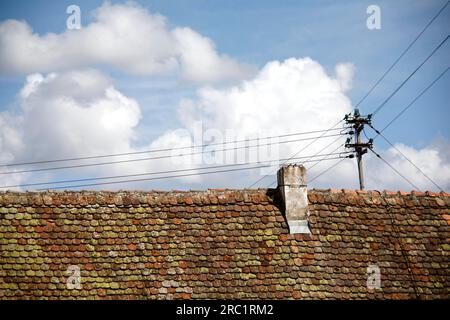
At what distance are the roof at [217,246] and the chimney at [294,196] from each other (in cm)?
23

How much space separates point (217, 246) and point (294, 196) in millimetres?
2399

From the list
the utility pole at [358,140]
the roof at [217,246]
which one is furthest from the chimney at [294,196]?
the utility pole at [358,140]

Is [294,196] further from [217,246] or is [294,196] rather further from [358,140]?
[358,140]

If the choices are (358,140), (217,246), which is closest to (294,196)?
(217,246)

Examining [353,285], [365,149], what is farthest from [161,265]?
[365,149]

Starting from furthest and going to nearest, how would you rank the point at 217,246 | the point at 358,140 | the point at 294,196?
the point at 358,140, the point at 294,196, the point at 217,246

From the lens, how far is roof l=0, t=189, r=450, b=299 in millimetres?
14414

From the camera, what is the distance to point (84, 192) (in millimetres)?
15977

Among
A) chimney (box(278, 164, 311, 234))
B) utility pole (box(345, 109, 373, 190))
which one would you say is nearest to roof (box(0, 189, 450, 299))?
chimney (box(278, 164, 311, 234))

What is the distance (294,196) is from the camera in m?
16.0

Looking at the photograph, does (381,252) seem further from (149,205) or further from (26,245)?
(26,245)

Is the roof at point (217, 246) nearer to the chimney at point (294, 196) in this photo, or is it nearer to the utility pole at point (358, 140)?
the chimney at point (294, 196)

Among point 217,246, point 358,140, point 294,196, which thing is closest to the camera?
point 217,246
